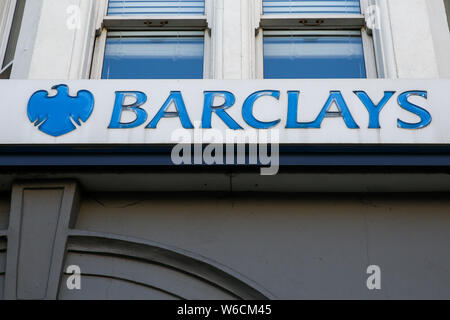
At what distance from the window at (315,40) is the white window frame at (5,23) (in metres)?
2.96

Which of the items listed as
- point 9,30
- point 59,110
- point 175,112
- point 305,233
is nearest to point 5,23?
point 9,30

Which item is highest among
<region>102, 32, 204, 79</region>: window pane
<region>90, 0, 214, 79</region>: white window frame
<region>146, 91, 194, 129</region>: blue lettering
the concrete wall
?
<region>90, 0, 214, 79</region>: white window frame

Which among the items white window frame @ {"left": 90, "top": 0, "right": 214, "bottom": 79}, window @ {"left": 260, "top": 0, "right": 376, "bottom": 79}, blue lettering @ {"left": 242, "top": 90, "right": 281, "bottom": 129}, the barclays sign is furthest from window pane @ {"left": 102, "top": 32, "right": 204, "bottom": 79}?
blue lettering @ {"left": 242, "top": 90, "right": 281, "bottom": 129}

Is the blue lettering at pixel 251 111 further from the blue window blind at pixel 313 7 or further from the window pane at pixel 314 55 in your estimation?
the blue window blind at pixel 313 7

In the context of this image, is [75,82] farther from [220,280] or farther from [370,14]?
[370,14]

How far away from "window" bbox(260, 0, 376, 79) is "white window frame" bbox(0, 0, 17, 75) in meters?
2.96

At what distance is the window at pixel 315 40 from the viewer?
254 inches

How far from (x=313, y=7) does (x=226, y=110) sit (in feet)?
8.48

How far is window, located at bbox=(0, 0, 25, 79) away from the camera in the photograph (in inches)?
262

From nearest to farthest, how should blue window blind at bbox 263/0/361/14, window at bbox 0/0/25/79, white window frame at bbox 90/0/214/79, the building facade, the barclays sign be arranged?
the building facade → the barclays sign → window at bbox 0/0/25/79 → white window frame at bbox 90/0/214/79 → blue window blind at bbox 263/0/361/14

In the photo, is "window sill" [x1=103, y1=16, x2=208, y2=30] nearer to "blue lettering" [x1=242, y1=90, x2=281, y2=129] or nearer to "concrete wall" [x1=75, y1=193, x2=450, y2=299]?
"blue lettering" [x1=242, y1=90, x2=281, y2=129]

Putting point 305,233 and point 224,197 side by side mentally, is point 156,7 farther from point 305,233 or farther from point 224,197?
point 305,233

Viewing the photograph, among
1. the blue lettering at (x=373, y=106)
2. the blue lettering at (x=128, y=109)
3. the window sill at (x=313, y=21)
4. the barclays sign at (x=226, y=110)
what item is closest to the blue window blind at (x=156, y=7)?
the window sill at (x=313, y=21)
